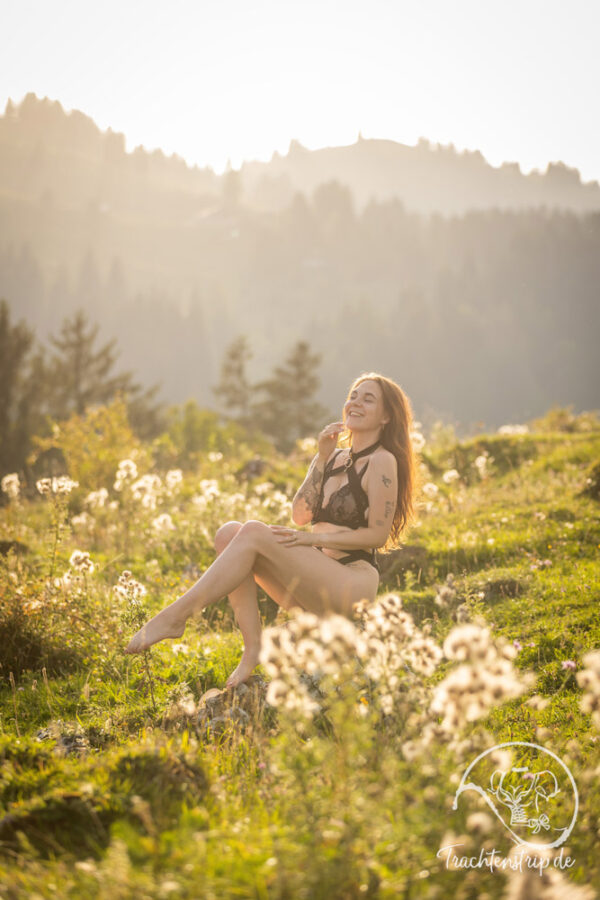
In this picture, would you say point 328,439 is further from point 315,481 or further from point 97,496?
point 97,496

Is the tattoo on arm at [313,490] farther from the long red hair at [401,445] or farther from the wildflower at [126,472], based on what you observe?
the wildflower at [126,472]

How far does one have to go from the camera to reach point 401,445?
4.77m

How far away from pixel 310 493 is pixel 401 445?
0.78m

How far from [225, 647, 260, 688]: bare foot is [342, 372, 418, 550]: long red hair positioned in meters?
1.31

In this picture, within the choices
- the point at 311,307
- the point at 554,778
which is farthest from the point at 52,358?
the point at 311,307

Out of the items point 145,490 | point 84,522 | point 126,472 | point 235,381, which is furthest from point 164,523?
point 235,381

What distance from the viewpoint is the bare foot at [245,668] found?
4.25m

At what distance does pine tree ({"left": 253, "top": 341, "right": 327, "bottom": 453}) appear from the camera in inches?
1571

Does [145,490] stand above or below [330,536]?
above

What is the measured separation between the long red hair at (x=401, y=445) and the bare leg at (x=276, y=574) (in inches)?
A: 23.9

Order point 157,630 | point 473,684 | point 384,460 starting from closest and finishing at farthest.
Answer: point 473,684
point 157,630
point 384,460

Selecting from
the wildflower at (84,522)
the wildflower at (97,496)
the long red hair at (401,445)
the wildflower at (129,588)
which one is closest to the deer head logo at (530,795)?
the long red hair at (401,445)

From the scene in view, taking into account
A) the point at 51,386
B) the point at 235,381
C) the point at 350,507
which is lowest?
the point at 350,507

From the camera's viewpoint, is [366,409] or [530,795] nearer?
[530,795]
